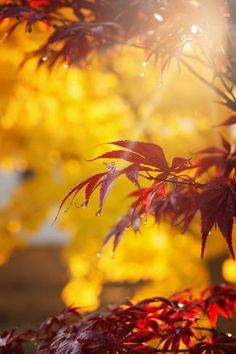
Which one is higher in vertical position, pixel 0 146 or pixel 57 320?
pixel 0 146

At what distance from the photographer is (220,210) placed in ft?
4.74

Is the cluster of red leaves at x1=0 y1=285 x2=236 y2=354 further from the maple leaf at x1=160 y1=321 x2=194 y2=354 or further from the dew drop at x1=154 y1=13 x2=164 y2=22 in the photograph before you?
the dew drop at x1=154 y1=13 x2=164 y2=22

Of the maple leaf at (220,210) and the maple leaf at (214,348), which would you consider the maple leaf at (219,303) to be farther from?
the maple leaf at (220,210)

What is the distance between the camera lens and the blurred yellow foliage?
4148mm

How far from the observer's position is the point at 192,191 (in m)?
2.00

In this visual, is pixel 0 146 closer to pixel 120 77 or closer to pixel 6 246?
pixel 6 246

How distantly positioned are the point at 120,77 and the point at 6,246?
5.37 feet

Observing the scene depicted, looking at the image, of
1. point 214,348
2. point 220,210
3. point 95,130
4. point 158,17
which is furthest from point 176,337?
point 95,130

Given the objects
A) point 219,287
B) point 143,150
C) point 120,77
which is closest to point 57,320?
point 219,287

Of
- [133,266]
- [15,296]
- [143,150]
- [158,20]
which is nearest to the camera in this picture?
[143,150]

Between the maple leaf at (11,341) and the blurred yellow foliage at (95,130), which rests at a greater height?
the blurred yellow foliage at (95,130)

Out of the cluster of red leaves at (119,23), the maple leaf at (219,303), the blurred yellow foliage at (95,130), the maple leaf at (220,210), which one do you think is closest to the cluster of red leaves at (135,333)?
the maple leaf at (219,303)

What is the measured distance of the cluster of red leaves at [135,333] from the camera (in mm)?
1536

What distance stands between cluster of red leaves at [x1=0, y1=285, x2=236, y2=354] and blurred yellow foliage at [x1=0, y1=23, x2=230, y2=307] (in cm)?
195
